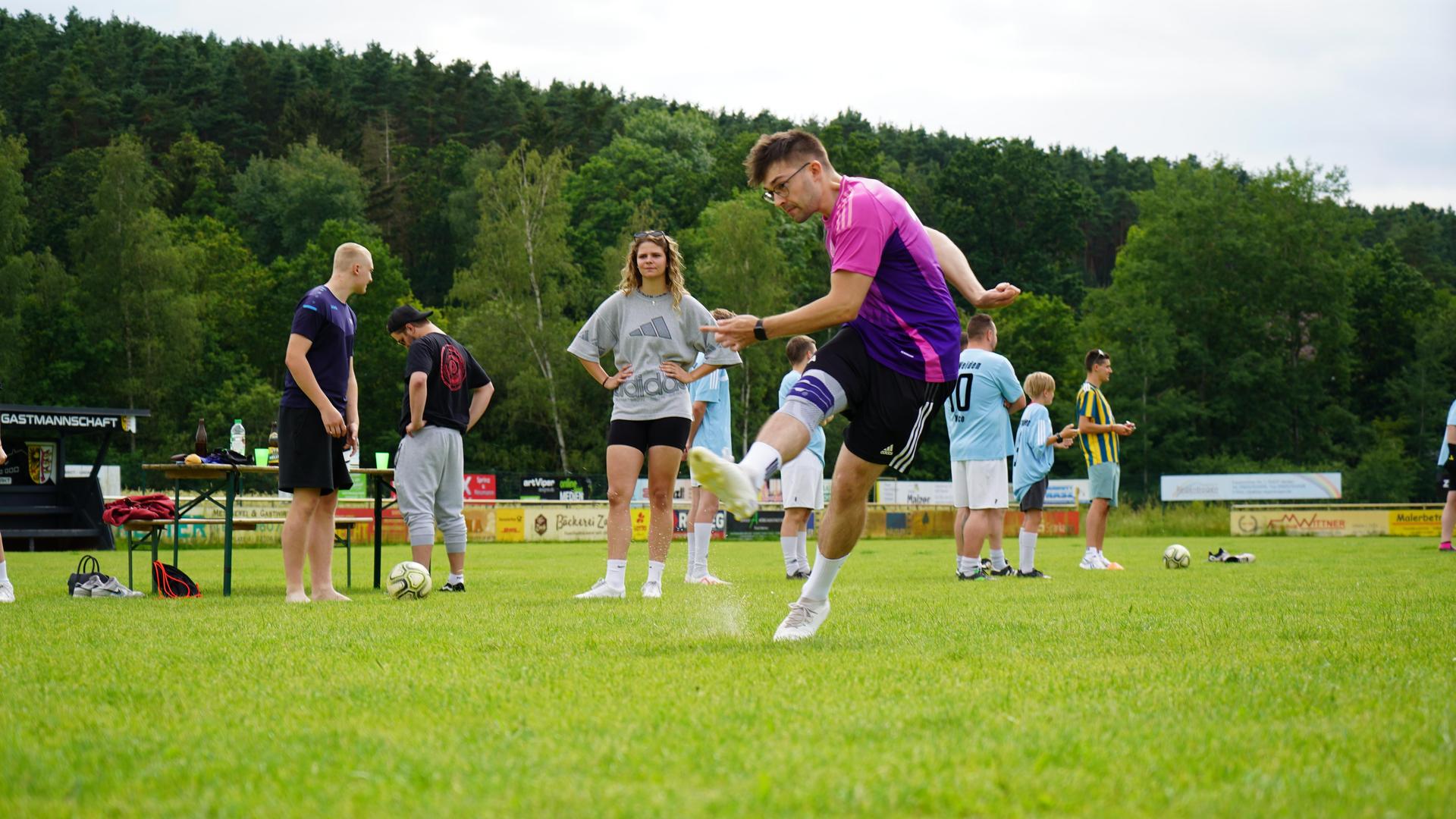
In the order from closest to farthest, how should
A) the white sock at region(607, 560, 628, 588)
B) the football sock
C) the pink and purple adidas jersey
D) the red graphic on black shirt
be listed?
the pink and purple adidas jersey < the white sock at region(607, 560, 628, 588) < the red graphic on black shirt < the football sock

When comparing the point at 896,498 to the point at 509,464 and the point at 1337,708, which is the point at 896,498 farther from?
the point at 1337,708

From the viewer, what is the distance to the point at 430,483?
352 inches

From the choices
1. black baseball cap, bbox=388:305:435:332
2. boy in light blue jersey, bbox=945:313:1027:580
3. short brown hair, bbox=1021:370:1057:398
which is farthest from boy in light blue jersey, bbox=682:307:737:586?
short brown hair, bbox=1021:370:1057:398

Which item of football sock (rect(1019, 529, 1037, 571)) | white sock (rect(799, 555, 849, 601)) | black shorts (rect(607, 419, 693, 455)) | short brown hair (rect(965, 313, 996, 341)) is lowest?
football sock (rect(1019, 529, 1037, 571))

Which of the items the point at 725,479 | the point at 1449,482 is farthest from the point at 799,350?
the point at 1449,482

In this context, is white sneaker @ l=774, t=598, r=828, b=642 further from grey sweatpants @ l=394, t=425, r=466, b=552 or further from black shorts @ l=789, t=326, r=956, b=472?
grey sweatpants @ l=394, t=425, r=466, b=552

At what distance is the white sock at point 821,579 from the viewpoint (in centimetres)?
544

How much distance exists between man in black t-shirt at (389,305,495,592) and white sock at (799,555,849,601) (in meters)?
3.89

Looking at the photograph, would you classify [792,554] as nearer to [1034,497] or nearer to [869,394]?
[1034,497]

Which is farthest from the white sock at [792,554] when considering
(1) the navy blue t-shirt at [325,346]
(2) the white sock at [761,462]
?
(2) the white sock at [761,462]

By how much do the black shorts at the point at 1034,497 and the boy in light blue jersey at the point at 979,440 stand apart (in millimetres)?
806

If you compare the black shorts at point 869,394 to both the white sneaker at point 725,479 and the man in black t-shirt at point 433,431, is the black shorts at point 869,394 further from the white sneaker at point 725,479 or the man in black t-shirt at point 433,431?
the man in black t-shirt at point 433,431

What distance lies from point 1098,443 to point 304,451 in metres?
7.87

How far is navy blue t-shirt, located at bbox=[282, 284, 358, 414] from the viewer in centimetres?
→ 786
